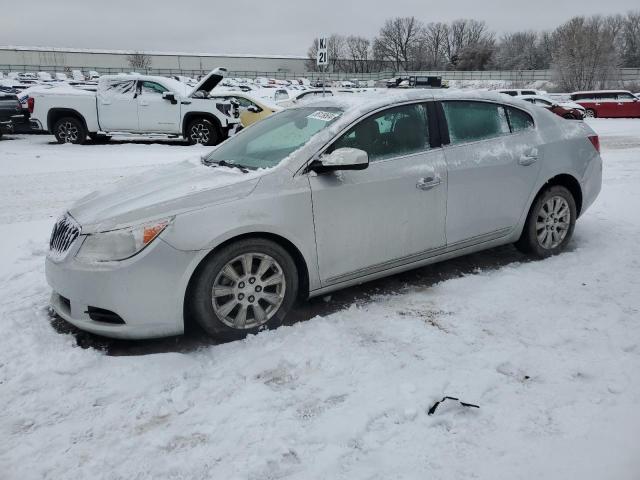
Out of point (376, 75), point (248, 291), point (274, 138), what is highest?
point (376, 75)

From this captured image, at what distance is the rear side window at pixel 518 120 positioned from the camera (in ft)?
14.3

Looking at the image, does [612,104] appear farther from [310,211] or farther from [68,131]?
[310,211]

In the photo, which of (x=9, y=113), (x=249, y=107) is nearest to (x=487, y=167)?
(x=249, y=107)

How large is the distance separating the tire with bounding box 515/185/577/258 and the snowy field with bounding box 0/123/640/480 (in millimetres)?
411

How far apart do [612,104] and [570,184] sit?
23325 mm

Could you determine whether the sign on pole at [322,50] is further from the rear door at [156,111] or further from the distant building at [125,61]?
the distant building at [125,61]

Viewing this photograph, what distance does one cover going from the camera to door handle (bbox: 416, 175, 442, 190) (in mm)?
3686

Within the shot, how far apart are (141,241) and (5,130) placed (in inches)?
507

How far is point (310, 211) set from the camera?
129 inches

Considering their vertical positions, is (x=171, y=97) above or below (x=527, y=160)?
above

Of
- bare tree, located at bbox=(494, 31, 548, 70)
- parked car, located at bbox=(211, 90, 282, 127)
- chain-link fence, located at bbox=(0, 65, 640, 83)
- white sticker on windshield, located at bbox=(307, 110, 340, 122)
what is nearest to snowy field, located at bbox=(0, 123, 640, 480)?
white sticker on windshield, located at bbox=(307, 110, 340, 122)

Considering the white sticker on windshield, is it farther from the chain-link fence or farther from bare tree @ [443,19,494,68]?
bare tree @ [443,19,494,68]

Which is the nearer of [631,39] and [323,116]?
[323,116]

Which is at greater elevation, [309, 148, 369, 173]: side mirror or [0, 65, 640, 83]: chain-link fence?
[0, 65, 640, 83]: chain-link fence
